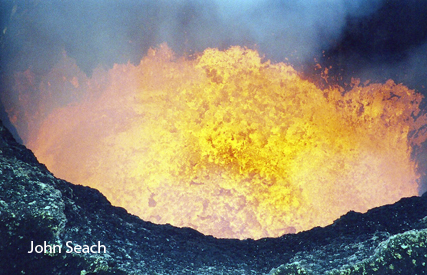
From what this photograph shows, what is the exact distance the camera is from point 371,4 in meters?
7.89

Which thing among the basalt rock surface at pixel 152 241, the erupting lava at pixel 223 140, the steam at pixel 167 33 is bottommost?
the basalt rock surface at pixel 152 241

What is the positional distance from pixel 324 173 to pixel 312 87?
1936 mm

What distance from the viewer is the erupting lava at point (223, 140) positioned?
28.1ft

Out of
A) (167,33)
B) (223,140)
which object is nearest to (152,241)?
(223,140)

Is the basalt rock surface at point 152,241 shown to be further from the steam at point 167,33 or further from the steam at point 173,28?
the steam at point 173,28

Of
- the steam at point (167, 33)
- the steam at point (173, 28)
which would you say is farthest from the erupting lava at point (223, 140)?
the steam at point (173, 28)

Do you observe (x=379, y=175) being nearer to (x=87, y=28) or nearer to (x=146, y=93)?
(x=146, y=93)

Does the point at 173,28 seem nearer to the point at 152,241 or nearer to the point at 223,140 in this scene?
the point at 223,140

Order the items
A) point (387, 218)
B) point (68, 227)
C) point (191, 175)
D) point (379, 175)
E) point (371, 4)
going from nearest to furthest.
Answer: point (68, 227) → point (387, 218) → point (371, 4) → point (379, 175) → point (191, 175)

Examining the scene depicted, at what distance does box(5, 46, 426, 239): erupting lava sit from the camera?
855cm

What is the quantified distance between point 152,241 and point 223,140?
17.0 ft

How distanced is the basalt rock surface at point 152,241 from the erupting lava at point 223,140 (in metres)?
4.11

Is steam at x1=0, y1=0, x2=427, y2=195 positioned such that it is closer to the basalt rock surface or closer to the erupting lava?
the erupting lava

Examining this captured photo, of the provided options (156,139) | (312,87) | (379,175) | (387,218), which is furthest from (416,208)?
(156,139)
